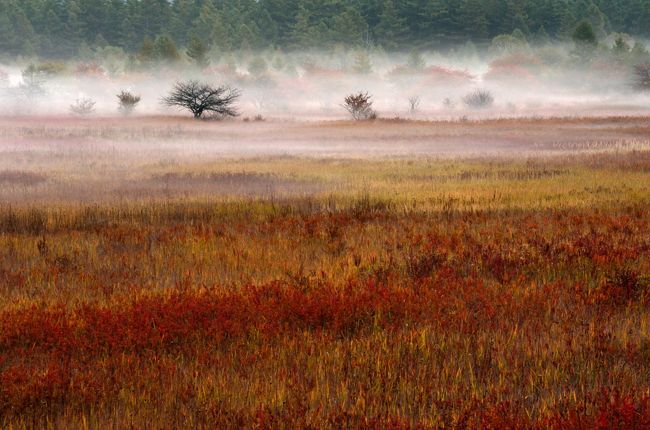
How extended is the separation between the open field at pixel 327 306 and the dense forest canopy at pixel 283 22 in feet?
357

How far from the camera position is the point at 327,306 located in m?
7.06

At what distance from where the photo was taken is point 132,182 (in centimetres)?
2103

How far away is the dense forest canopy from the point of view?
125062 millimetres

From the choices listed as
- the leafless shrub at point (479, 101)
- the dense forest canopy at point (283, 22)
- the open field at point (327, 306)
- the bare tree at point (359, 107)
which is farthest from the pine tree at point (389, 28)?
the open field at point (327, 306)

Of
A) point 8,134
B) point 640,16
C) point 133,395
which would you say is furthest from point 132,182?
point 640,16

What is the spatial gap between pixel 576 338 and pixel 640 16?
156 meters

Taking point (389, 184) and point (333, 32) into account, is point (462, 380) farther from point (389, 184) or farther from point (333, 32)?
point (333, 32)

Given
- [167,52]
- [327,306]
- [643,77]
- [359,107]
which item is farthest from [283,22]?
[327,306]

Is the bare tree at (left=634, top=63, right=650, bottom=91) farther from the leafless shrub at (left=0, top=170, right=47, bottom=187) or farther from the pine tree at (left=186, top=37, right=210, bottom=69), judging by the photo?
the leafless shrub at (left=0, top=170, right=47, bottom=187)

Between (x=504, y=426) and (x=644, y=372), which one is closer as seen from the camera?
(x=504, y=426)

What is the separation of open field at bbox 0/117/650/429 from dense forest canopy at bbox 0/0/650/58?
109 meters

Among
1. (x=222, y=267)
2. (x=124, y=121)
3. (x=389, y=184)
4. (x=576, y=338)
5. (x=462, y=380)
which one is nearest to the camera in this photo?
(x=462, y=380)

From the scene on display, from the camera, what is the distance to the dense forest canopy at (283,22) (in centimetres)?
12506

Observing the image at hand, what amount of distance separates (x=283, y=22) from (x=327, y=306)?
140m
